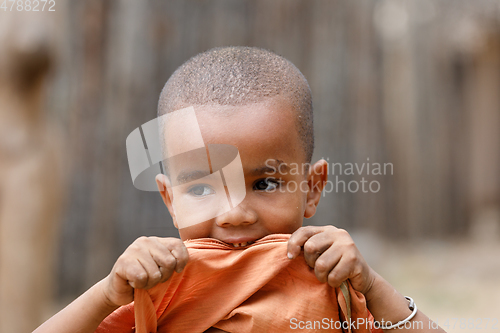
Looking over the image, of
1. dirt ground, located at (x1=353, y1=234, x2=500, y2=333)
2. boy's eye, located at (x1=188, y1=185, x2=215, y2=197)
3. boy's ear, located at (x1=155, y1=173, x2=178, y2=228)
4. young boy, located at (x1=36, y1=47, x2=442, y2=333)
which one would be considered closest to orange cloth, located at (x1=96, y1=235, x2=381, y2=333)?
young boy, located at (x1=36, y1=47, x2=442, y2=333)

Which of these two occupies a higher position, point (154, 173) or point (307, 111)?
point (307, 111)

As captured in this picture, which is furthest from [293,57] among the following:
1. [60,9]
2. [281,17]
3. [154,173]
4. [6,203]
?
[154,173]

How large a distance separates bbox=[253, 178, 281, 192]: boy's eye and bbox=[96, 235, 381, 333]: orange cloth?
14 centimetres

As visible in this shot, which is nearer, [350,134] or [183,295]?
[183,295]

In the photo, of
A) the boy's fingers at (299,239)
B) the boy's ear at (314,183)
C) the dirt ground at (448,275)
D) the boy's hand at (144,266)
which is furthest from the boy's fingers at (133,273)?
the dirt ground at (448,275)

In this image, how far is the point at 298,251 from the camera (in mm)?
1119

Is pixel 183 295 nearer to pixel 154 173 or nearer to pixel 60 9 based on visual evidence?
pixel 154 173

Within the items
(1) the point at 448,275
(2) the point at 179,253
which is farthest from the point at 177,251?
(1) the point at 448,275

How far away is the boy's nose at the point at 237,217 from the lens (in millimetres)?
1165

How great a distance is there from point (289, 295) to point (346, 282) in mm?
148

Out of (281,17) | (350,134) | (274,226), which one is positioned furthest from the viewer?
(350,134)

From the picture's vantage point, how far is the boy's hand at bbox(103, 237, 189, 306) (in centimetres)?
103

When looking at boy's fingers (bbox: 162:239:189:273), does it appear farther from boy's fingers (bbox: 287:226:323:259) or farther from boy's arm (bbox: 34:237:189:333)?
boy's fingers (bbox: 287:226:323:259)

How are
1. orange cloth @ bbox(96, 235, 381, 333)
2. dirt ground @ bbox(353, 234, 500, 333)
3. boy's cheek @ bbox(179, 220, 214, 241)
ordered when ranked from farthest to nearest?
dirt ground @ bbox(353, 234, 500, 333)
boy's cheek @ bbox(179, 220, 214, 241)
orange cloth @ bbox(96, 235, 381, 333)
